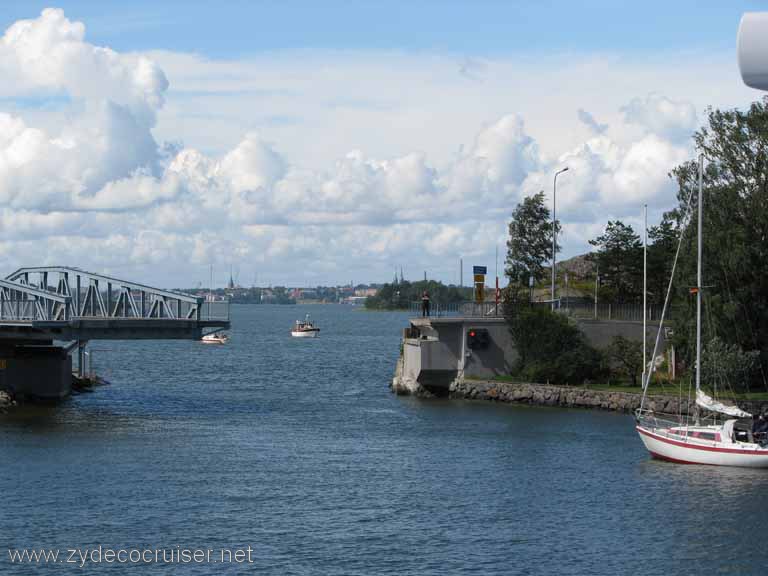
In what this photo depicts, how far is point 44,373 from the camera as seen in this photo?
66188 mm

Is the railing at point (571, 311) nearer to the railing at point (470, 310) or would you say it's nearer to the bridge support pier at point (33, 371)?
the railing at point (470, 310)

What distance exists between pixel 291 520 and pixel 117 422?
27.0m

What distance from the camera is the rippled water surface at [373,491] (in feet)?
92.7

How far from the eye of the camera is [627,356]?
6431cm

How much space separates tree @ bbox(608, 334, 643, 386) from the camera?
2522 inches

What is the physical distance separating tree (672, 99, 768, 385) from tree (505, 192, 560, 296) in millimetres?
13818

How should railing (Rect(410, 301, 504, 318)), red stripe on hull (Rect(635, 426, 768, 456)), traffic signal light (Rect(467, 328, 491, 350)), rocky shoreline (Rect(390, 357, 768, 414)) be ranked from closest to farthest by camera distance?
1. red stripe on hull (Rect(635, 426, 768, 456))
2. rocky shoreline (Rect(390, 357, 768, 414))
3. traffic signal light (Rect(467, 328, 491, 350))
4. railing (Rect(410, 301, 504, 318))

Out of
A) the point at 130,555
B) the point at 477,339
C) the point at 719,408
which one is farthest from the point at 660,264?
the point at 130,555

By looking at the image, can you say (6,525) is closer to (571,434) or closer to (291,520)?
(291,520)

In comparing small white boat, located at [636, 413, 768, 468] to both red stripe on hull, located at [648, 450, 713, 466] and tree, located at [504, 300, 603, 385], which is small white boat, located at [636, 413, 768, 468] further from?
tree, located at [504, 300, 603, 385]

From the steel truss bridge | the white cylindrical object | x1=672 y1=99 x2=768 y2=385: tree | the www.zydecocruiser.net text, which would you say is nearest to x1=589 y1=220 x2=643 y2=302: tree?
x1=672 y1=99 x2=768 y2=385: tree

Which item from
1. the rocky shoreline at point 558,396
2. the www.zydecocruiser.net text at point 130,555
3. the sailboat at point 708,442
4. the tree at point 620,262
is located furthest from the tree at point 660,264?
the www.zydecocruiser.net text at point 130,555

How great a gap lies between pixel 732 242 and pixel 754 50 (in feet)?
191

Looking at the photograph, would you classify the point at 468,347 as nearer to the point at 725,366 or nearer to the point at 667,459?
the point at 725,366
